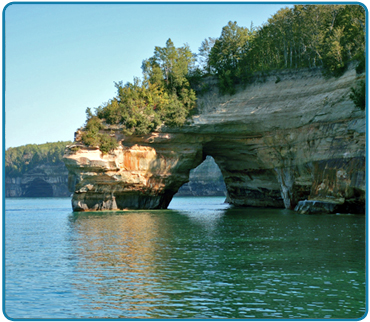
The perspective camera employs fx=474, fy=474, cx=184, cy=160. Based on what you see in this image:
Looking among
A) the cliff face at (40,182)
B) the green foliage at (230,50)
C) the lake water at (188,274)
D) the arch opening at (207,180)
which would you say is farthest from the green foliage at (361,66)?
the cliff face at (40,182)

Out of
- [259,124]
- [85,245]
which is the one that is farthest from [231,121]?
[85,245]

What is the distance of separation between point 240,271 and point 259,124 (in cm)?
3971

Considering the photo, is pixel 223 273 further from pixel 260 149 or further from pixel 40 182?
pixel 40 182

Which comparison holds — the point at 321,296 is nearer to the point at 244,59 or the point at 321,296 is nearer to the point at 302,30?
the point at 302,30

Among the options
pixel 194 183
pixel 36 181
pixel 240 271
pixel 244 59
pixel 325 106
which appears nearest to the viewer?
pixel 240 271

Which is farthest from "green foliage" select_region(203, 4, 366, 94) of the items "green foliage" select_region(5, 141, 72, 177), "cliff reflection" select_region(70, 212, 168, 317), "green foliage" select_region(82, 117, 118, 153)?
"green foliage" select_region(5, 141, 72, 177)

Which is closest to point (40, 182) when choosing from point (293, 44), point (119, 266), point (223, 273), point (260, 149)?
point (260, 149)

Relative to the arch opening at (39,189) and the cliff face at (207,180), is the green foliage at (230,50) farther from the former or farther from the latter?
the arch opening at (39,189)

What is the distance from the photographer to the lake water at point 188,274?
46.7 feet

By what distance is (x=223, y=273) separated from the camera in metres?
19.3

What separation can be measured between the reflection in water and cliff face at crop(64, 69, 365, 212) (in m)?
17.0

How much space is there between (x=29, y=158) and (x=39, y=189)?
12830mm

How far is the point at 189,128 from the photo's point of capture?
5962 cm

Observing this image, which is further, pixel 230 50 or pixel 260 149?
pixel 230 50
